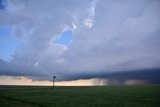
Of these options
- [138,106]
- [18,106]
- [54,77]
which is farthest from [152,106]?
[54,77]

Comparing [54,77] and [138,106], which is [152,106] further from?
[54,77]

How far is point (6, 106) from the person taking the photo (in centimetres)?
3641

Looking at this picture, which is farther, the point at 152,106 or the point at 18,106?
the point at 18,106

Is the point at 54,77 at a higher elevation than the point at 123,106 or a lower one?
higher

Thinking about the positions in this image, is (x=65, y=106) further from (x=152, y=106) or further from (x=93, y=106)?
(x=152, y=106)

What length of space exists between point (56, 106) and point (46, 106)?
1.71 m

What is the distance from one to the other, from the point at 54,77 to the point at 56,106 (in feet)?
328

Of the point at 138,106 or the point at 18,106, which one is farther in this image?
the point at 18,106

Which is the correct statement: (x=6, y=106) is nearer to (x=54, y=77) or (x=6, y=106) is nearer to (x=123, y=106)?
(x=123, y=106)

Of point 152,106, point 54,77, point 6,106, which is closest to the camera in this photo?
point 152,106

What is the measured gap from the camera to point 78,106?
35.9 meters

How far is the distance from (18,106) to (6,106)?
1.79m

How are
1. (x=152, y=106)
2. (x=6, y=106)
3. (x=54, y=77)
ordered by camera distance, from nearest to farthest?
1. (x=152, y=106)
2. (x=6, y=106)
3. (x=54, y=77)

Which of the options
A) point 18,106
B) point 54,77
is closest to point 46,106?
point 18,106
